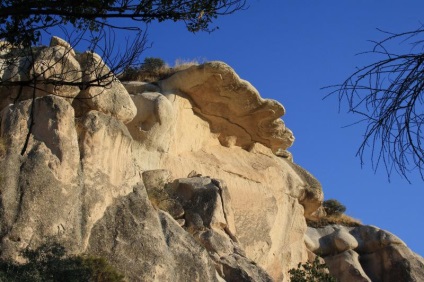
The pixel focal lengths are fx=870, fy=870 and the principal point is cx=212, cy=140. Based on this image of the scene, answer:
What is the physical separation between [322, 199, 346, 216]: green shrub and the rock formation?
9.13 feet

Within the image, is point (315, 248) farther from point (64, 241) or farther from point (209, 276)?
point (64, 241)

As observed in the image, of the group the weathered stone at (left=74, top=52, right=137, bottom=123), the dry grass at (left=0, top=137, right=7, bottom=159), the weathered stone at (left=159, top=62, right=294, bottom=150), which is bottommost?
the dry grass at (left=0, top=137, right=7, bottom=159)

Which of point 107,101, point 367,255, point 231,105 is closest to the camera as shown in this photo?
point 107,101

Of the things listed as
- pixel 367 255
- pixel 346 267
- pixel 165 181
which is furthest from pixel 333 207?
pixel 165 181

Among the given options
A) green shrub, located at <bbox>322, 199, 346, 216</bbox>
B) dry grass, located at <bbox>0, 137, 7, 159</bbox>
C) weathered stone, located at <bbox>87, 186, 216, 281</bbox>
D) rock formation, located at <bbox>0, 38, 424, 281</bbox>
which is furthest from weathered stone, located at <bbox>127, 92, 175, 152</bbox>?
green shrub, located at <bbox>322, 199, 346, 216</bbox>

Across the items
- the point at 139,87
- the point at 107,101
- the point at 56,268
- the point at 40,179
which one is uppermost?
the point at 139,87

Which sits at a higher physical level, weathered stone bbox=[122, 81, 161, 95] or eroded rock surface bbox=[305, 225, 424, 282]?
weathered stone bbox=[122, 81, 161, 95]

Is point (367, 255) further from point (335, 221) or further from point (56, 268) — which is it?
point (56, 268)

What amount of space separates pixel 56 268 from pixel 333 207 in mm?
16518

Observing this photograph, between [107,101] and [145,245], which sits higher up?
[107,101]

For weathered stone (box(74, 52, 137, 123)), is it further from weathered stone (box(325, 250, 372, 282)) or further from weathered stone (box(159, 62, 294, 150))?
weathered stone (box(325, 250, 372, 282))

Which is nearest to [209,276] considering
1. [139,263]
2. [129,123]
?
[139,263]

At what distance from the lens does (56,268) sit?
11.2 metres

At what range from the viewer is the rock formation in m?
12.3
